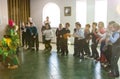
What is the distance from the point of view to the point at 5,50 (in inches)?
268

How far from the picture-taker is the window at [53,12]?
12759 millimetres

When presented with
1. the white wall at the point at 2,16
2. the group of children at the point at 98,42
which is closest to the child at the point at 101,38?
the group of children at the point at 98,42

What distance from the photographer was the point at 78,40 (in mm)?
8422

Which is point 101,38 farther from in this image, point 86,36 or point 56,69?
point 56,69

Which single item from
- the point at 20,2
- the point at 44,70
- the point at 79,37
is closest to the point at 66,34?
the point at 79,37

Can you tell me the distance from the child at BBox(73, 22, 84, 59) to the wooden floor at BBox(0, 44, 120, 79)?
0.47 metres

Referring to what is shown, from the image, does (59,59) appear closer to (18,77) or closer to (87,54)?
(87,54)

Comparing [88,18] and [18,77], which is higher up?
[88,18]

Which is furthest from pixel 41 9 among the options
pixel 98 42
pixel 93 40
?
pixel 98 42

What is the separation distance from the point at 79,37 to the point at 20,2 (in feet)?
17.8

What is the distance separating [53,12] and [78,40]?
4.94 m

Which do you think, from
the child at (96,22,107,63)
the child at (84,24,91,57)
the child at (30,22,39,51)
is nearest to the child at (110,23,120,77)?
the child at (96,22,107,63)

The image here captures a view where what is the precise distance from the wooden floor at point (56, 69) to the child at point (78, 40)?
0.47m

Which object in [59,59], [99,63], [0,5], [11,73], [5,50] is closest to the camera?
[11,73]
